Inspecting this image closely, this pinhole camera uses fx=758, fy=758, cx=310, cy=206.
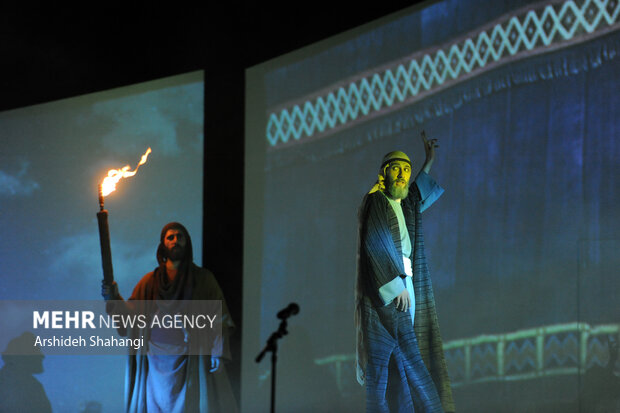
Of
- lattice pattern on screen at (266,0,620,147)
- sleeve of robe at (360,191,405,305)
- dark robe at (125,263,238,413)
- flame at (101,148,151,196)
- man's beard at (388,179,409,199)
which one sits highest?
lattice pattern on screen at (266,0,620,147)

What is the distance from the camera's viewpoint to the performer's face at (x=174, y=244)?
5957 mm

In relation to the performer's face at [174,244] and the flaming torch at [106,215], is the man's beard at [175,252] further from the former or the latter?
the flaming torch at [106,215]

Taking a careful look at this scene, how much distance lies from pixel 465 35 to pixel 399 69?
1.83ft

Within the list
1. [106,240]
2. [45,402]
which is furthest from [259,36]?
[45,402]

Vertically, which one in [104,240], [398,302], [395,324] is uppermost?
[104,240]

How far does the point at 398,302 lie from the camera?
202 inches

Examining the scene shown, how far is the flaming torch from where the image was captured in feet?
18.7

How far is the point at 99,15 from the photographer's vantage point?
650 centimetres

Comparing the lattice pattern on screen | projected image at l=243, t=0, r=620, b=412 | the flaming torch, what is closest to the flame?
the flaming torch

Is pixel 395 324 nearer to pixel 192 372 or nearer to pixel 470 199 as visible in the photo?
pixel 470 199

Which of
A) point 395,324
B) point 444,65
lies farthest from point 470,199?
point 395,324

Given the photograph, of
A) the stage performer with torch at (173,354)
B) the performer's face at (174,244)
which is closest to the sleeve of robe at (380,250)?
the stage performer with torch at (173,354)

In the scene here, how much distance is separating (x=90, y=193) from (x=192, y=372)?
5.75 feet

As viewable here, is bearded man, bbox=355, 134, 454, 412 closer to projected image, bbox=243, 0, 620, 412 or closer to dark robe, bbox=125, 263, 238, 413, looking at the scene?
projected image, bbox=243, 0, 620, 412
